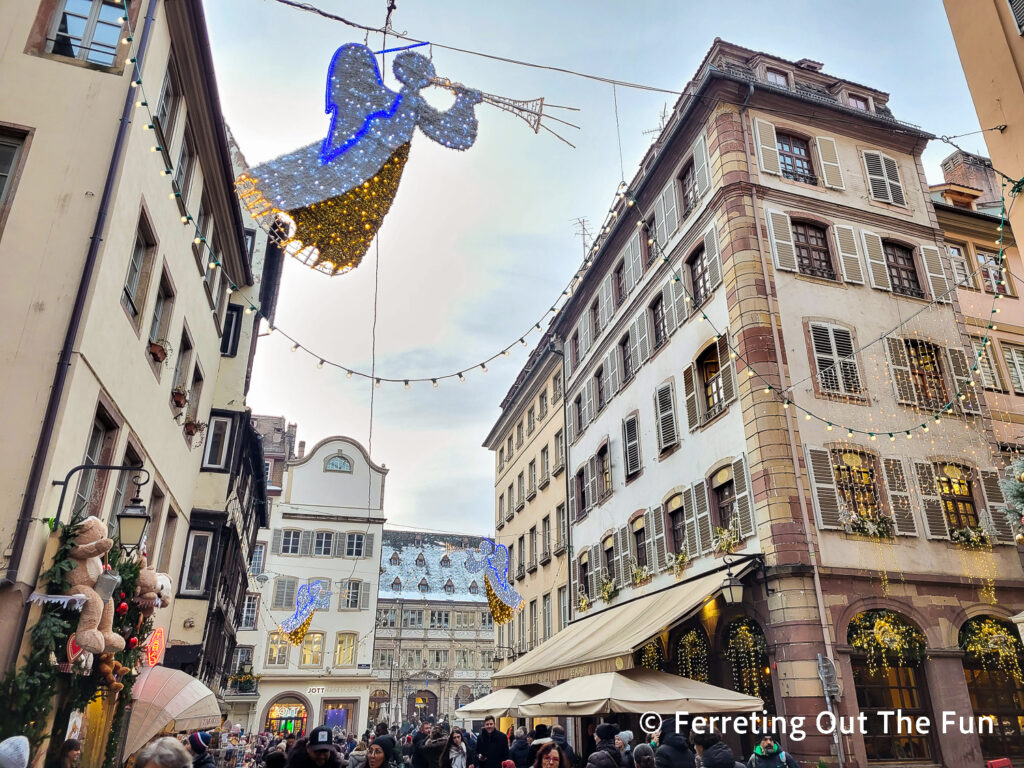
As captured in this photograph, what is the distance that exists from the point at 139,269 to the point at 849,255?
14.4m

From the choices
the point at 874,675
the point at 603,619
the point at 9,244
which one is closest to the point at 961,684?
the point at 874,675

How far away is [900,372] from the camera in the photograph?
51.5ft

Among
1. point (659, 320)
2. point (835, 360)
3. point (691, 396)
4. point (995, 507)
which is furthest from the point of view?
point (659, 320)

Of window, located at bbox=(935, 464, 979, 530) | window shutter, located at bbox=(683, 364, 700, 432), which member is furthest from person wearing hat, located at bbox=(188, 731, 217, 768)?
window, located at bbox=(935, 464, 979, 530)

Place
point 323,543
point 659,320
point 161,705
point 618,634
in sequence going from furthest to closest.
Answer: point 323,543 → point 659,320 → point 618,634 → point 161,705

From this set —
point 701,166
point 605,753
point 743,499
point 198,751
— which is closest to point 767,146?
point 701,166

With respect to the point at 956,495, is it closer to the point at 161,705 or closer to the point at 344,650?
the point at 161,705

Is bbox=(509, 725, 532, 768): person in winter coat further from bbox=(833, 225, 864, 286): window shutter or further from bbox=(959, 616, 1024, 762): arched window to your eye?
bbox=(833, 225, 864, 286): window shutter

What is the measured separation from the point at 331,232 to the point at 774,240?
414 inches

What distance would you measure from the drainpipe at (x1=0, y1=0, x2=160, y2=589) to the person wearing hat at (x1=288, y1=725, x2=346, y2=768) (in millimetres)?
3252

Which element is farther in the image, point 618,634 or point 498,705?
point 498,705

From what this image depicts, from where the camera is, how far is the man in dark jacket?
1128 centimetres

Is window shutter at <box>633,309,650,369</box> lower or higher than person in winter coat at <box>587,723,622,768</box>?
higher

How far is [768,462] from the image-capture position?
13891 millimetres
